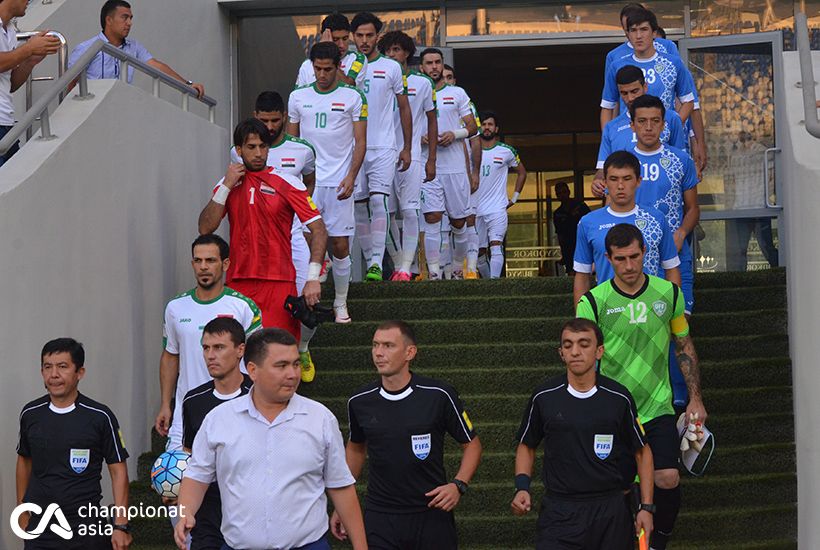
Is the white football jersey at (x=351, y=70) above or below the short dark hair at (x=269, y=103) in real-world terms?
above

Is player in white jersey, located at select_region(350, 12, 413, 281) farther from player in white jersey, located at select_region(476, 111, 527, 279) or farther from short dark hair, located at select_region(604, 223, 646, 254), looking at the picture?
short dark hair, located at select_region(604, 223, 646, 254)

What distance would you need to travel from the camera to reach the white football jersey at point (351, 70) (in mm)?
11078

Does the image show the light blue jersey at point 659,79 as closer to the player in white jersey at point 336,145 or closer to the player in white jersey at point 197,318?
the player in white jersey at point 336,145

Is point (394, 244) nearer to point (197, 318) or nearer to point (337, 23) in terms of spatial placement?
point (337, 23)

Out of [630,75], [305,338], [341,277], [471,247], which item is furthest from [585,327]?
[471,247]

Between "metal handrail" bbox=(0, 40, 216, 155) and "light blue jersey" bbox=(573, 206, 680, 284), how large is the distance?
133 inches

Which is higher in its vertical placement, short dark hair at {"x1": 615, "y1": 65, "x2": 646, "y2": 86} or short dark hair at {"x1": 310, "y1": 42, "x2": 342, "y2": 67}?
short dark hair at {"x1": 310, "y1": 42, "x2": 342, "y2": 67}

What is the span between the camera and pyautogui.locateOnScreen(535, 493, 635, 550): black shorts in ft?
20.4

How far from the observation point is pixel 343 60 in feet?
36.6

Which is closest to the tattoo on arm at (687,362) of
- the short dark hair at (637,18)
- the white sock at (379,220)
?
the short dark hair at (637,18)

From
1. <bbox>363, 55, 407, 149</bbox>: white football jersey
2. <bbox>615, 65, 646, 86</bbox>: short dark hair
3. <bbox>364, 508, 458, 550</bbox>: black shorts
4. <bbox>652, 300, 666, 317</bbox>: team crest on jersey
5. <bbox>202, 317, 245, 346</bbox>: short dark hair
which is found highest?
<bbox>363, 55, 407, 149</bbox>: white football jersey

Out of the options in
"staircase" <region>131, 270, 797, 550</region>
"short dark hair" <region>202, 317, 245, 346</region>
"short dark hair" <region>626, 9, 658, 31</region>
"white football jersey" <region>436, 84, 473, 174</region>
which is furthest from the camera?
"white football jersey" <region>436, 84, 473, 174</region>

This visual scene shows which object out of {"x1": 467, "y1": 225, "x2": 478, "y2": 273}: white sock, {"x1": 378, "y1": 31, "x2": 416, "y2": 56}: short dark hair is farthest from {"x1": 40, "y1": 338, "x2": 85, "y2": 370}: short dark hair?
{"x1": 467, "y1": 225, "x2": 478, "y2": 273}: white sock

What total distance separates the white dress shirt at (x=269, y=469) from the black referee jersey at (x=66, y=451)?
169 centimetres
